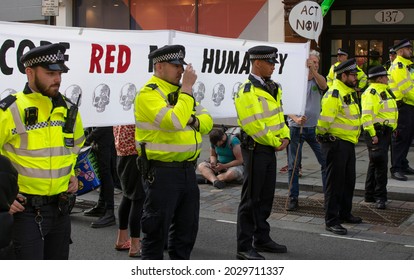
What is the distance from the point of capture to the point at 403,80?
9852mm

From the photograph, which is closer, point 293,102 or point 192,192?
point 192,192

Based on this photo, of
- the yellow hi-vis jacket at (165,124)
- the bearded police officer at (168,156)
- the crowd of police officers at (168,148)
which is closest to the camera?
the crowd of police officers at (168,148)

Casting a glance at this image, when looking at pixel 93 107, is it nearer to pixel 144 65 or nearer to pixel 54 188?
pixel 144 65

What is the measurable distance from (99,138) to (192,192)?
3073 mm

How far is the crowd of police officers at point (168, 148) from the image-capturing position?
386 cm

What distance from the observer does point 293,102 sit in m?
7.77

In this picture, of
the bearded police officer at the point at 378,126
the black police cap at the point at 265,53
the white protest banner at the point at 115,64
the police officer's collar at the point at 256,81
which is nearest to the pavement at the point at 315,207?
the bearded police officer at the point at 378,126

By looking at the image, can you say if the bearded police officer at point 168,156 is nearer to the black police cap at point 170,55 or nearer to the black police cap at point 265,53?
the black police cap at point 170,55

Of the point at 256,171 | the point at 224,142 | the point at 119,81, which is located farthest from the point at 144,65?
the point at 224,142

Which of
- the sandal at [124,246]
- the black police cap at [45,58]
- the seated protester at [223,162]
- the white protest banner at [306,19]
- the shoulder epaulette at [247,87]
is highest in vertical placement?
the white protest banner at [306,19]

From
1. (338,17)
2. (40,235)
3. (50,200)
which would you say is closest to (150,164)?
(50,200)

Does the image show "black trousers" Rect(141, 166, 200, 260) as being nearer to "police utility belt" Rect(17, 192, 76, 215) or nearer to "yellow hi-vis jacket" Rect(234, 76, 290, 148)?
"police utility belt" Rect(17, 192, 76, 215)

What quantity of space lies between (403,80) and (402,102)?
14.1 inches

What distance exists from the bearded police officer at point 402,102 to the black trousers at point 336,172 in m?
3.03
